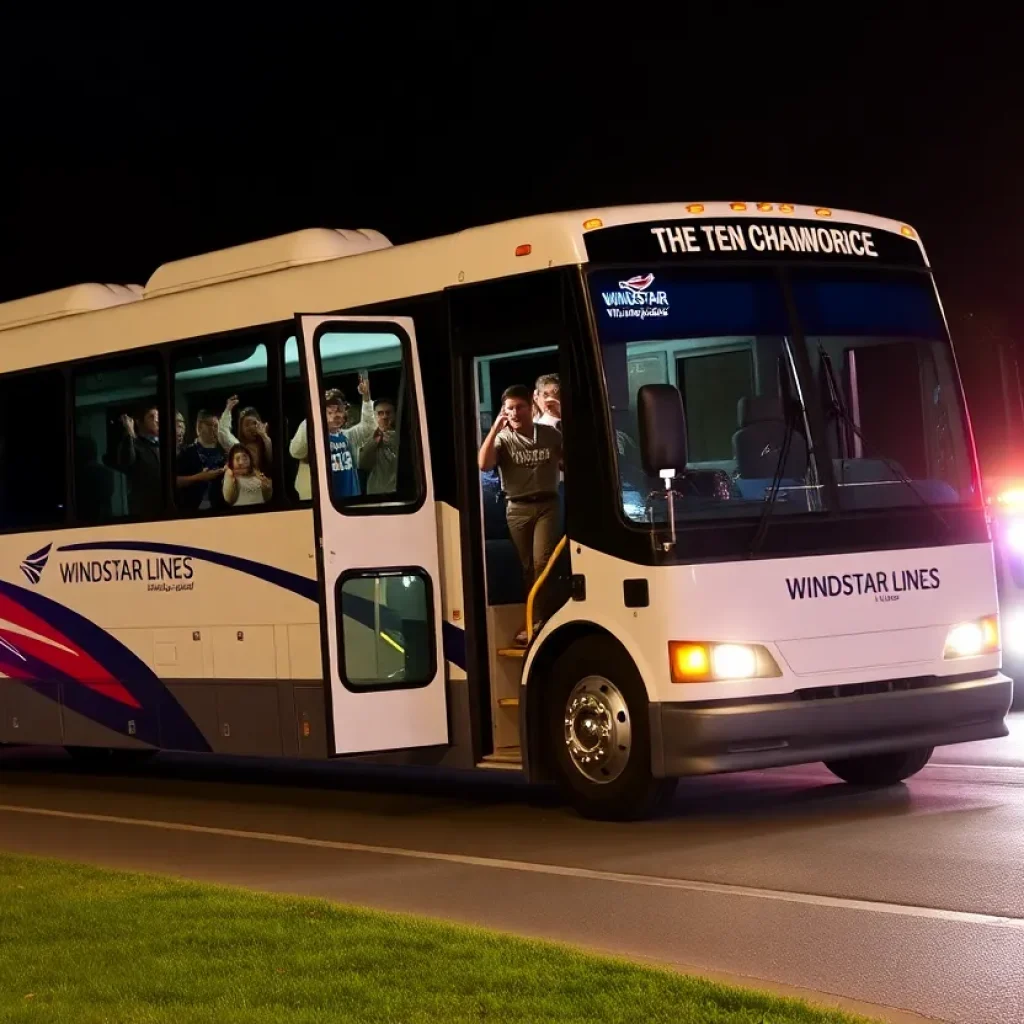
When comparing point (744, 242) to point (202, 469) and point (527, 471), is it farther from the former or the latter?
point (202, 469)

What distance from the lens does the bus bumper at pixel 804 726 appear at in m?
10.6

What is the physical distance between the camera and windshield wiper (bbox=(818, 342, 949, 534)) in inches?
446

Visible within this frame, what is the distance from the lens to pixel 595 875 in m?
9.77

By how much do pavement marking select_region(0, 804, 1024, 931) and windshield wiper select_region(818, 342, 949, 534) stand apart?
2864 millimetres

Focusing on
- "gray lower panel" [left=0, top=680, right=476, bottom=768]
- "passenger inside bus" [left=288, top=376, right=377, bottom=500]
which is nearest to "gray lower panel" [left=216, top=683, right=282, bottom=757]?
"gray lower panel" [left=0, top=680, right=476, bottom=768]

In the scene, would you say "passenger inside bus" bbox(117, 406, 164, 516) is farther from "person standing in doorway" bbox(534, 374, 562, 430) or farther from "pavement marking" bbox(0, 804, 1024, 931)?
"person standing in doorway" bbox(534, 374, 562, 430)

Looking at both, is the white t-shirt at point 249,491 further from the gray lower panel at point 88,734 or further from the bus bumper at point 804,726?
the bus bumper at point 804,726

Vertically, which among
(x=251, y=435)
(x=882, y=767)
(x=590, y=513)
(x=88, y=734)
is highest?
(x=251, y=435)

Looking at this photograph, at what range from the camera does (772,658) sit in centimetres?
1084

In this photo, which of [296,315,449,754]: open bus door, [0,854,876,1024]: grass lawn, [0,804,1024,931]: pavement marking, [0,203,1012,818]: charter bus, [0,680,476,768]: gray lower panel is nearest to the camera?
[0,854,876,1024]: grass lawn

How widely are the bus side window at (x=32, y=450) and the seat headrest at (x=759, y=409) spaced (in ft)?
18.6

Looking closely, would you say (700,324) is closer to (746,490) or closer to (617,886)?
(746,490)

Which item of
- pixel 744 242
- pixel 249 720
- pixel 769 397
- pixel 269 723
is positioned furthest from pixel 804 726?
pixel 249 720

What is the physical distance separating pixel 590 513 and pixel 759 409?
1040mm
